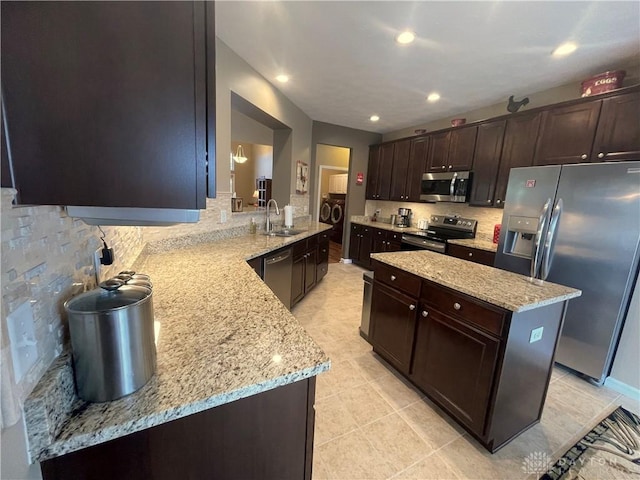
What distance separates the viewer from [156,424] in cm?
60

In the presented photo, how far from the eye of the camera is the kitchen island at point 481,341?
4.67 feet

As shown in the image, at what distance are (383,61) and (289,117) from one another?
1.66m

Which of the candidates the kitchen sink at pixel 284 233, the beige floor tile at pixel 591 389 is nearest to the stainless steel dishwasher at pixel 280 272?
the kitchen sink at pixel 284 233

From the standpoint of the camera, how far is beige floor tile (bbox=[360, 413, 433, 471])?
1.48m

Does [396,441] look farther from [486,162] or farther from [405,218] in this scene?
[405,218]

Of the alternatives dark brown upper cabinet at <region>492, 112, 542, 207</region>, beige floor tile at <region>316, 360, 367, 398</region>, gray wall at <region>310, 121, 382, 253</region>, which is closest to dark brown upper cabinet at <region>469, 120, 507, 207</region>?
dark brown upper cabinet at <region>492, 112, 542, 207</region>

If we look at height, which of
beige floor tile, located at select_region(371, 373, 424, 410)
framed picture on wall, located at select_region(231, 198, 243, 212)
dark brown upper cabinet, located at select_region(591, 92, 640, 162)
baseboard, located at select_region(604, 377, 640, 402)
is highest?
dark brown upper cabinet, located at select_region(591, 92, 640, 162)

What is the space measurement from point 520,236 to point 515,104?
67.3 inches

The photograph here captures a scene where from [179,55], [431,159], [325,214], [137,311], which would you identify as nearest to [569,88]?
[431,159]

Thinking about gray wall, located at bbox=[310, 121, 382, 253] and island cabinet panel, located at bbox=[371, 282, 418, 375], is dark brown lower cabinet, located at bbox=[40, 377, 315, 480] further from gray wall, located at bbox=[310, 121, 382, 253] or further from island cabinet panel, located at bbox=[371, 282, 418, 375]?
gray wall, located at bbox=[310, 121, 382, 253]

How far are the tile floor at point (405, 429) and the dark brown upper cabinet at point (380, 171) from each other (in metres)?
3.46

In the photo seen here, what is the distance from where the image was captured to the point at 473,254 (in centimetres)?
321

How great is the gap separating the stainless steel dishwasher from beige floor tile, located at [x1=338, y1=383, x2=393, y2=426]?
1.12 m

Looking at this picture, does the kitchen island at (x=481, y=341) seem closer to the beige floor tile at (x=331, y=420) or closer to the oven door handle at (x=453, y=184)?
the beige floor tile at (x=331, y=420)
